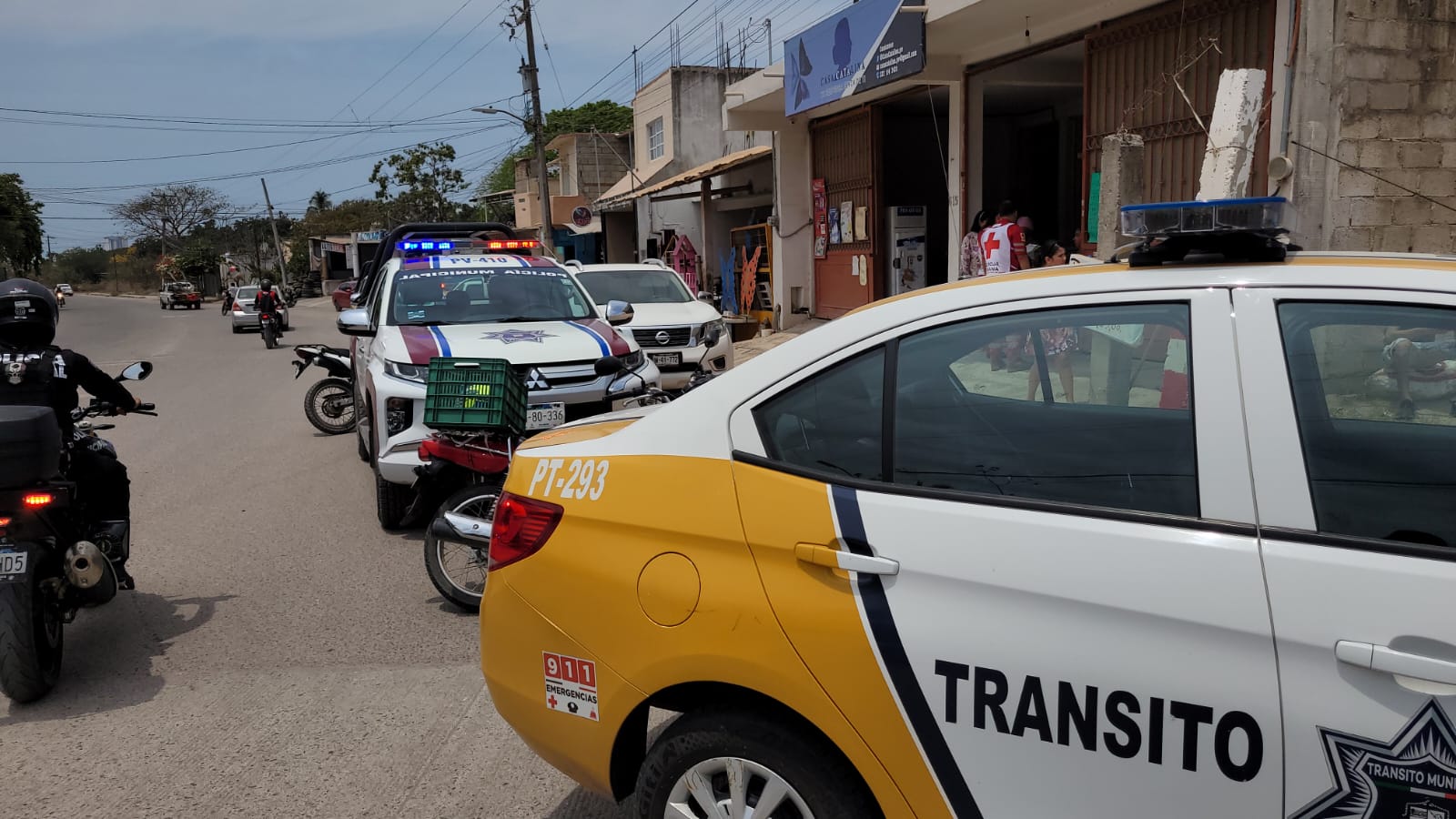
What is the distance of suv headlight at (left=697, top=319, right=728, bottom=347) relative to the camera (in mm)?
12164

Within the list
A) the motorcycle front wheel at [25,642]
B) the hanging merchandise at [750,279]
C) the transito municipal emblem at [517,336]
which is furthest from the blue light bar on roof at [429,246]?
the hanging merchandise at [750,279]

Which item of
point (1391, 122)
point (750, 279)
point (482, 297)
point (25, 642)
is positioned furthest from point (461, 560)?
point (750, 279)

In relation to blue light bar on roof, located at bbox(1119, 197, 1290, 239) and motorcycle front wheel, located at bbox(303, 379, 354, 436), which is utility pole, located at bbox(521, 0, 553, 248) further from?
blue light bar on roof, located at bbox(1119, 197, 1290, 239)

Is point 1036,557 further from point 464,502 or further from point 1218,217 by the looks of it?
point 464,502

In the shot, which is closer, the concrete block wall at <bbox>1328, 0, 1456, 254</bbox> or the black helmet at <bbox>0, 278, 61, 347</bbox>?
the black helmet at <bbox>0, 278, 61, 347</bbox>

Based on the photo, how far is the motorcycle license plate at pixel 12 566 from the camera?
4.20m

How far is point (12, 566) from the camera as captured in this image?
13.9 feet

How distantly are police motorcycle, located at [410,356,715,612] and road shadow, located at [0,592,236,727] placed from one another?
1297 millimetres

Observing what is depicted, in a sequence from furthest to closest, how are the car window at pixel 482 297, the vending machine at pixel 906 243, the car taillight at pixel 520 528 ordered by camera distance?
the vending machine at pixel 906 243, the car window at pixel 482 297, the car taillight at pixel 520 528

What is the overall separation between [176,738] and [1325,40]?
9.09m

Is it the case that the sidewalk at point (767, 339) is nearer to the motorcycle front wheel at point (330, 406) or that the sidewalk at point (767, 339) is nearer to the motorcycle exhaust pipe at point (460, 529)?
the motorcycle front wheel at point (330, 406)

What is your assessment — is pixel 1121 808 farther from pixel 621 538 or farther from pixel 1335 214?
pixel 1335 214

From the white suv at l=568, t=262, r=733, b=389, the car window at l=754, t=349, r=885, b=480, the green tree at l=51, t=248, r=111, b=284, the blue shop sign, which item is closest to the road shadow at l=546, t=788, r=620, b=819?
the car window at l=754, t=349, r=885, b=480

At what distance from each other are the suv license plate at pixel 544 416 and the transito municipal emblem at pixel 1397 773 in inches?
202
